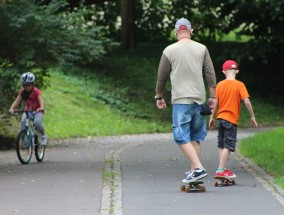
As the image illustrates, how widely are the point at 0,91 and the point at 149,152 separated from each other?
4395 mm

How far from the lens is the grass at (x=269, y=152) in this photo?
13.1m

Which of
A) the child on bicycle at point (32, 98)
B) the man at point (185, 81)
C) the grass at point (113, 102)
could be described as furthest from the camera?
the grass at point (113, 102)

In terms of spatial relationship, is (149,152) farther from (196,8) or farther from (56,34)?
(196,8)

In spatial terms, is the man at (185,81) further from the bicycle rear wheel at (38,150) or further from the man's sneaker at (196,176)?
the bicycle rear wheel at (38,150)

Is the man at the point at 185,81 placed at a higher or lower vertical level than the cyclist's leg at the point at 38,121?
higher

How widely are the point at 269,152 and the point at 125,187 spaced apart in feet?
15.1

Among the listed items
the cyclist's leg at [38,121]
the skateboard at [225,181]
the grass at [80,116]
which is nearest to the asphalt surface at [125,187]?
the skateboard at [225,181]

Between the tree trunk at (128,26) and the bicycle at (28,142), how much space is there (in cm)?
2044

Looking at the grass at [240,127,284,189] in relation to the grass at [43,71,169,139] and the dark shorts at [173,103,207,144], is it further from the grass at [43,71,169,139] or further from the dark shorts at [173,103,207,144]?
the grass at [43,71,169,139]

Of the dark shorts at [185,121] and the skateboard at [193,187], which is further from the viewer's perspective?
the dark shorts at [185,121]

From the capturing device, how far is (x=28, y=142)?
1644 centimetres

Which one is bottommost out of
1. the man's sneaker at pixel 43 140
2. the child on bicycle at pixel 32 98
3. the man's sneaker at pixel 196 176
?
the man's sneaker at pixel 43 140

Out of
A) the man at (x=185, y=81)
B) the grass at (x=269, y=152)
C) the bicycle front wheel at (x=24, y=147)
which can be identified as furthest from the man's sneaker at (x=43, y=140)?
the man at (x=185, y=81)

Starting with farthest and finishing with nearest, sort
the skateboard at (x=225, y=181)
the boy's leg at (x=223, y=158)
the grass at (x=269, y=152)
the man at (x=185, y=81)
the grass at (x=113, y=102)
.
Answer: the grass at (x=113, y=102)
the grass at (x=269, y=152)
the boy's leg at (x=223, y=158)
the skateboard at (x=225, y=181)
the man at (x=185, y=81)
